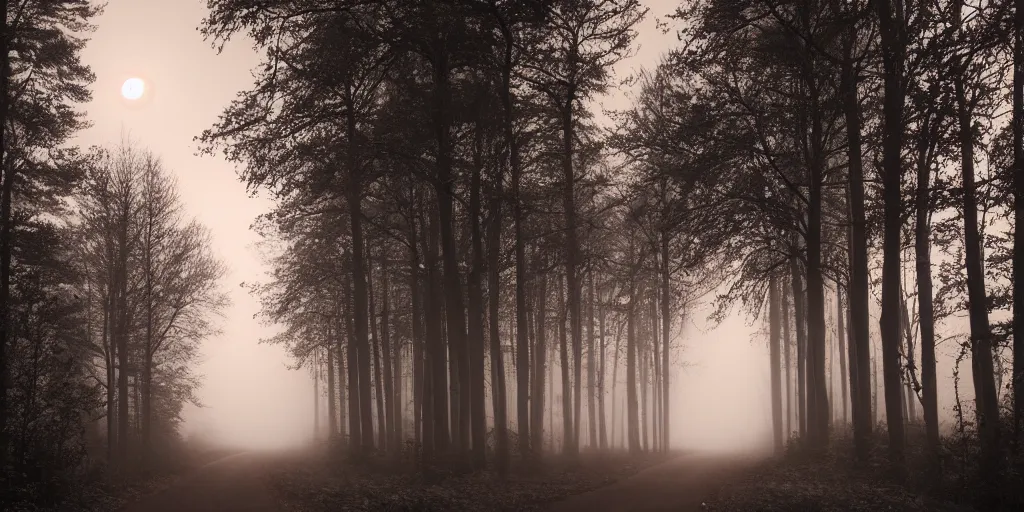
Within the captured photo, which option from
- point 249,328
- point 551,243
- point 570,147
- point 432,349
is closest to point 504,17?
point 570,147

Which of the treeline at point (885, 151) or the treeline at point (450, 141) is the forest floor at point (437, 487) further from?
the treeline at point (885, 151)

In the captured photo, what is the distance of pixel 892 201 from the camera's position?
1282 cm

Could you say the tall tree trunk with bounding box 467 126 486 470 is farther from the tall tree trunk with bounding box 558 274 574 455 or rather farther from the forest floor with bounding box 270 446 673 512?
the tall tree trunk with bounding box 558 274 574 455

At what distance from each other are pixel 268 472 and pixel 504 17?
13911mm

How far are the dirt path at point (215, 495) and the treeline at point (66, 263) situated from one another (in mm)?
1606

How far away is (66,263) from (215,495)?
23.5 ft

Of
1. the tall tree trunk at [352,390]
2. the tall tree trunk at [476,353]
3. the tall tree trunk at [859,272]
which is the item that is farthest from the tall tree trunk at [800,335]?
the tall tree trunk at [352,390]

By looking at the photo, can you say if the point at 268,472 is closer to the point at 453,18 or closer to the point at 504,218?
the point at 504,218

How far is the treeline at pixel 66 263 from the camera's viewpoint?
1380cm

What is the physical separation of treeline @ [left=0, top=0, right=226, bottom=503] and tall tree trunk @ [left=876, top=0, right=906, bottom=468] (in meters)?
16.3

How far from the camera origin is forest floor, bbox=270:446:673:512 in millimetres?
12336

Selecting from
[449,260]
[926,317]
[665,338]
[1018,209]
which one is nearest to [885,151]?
[1018,209]

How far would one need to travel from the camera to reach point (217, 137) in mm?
14969

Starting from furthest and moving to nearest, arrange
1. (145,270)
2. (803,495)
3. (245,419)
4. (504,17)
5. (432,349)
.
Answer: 1. (245,419)
2. (145,270)
3. (432,349)
4. (504,17)
5. (803,495)
